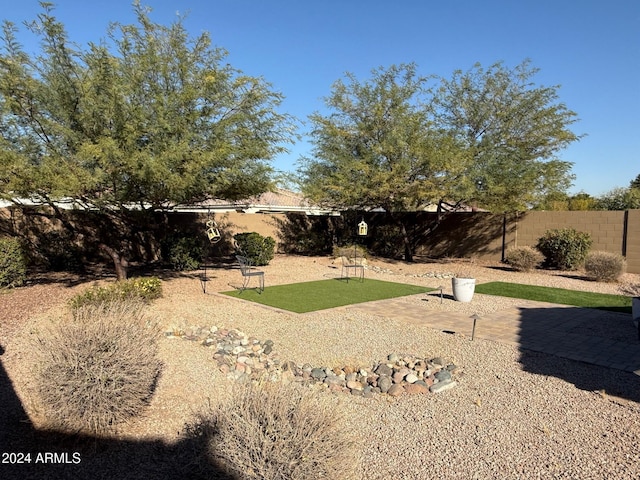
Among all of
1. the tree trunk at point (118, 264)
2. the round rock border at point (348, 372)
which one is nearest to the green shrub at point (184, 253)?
the tree trunk at point (118, 264)

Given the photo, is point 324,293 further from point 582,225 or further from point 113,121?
point 582,225

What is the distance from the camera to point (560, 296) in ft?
36.7

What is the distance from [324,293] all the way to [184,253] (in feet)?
15.6

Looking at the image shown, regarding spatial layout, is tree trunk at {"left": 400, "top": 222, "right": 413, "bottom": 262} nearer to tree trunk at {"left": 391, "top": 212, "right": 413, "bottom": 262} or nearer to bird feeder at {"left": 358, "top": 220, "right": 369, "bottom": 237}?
tree trunk at {"left": 391, "top": 212, "right": 413, "bottom": 262}

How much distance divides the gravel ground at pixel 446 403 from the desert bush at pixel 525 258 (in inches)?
363

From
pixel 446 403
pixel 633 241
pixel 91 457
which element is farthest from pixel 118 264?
pixel 633 241

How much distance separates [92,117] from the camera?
8523 mm

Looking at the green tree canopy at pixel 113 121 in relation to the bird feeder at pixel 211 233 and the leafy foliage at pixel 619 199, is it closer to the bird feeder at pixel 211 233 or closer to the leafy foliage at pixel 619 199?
the bird feeder at pixel 211 233

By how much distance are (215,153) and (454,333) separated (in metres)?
5.77

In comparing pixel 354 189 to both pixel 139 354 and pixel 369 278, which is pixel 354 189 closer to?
pixel 369 278

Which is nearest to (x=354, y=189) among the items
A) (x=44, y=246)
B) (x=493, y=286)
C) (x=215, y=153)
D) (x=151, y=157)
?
(x=493, y=286)

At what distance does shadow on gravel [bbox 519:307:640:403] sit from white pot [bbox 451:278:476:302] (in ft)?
4.08

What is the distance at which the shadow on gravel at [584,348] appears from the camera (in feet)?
17.7

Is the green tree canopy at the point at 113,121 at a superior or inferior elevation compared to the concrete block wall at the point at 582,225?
superior
